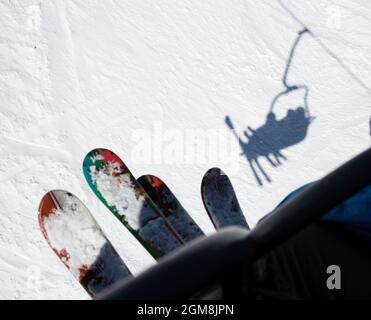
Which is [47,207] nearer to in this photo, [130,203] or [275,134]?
[130,203]

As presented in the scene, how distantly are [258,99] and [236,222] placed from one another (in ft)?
8.55

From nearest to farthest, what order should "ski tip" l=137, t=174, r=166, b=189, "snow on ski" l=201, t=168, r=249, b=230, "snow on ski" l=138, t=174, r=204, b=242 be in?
"snow on ski" l=138, t=174, r=204, b=242 → "snow on ski" l=201, t=168, r=249, b=230 → "ski tip" l=137, t=174, r=166, b=189

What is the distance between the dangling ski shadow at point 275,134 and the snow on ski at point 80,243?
2.20m

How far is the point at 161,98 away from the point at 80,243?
274 centimetres

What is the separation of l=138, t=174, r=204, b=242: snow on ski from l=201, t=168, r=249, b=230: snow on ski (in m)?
0.23

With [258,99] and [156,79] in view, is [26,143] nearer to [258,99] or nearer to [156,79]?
[156,79]

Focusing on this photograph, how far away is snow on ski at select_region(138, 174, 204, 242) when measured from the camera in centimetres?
362

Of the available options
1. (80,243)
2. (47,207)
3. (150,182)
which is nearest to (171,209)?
(150,182)
